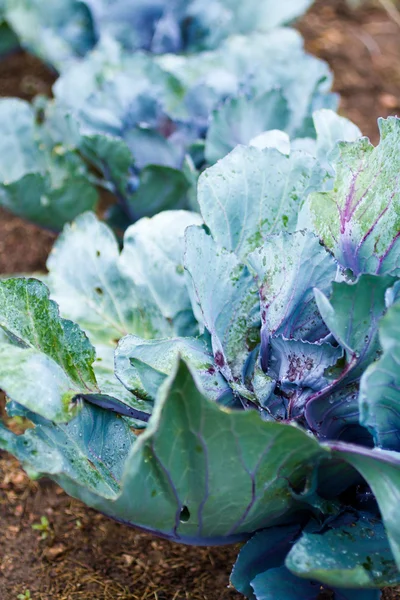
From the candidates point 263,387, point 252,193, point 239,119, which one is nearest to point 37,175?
point 239,119

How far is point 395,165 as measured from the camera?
1.47 m

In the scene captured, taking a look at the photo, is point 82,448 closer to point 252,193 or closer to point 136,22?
point 252,193

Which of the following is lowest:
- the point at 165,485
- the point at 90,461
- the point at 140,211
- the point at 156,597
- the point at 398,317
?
the point at 156,597

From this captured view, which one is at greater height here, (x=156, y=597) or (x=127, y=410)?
(x=127, y=410)

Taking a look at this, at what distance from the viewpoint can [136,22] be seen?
9.98ft

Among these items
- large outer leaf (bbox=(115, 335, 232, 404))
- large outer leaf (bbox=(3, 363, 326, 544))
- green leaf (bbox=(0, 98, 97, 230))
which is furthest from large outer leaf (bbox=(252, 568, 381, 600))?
green leaf (bbox=(0, 98, 97, 230))

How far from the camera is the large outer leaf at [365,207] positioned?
1.47 metres

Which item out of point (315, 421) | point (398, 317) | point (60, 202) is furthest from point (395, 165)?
point (60, 202)

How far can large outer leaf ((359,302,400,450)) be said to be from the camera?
1.20 meters

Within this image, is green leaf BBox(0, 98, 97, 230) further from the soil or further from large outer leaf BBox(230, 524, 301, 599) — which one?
large outer leaf BBox(230, 524, 301, 599)

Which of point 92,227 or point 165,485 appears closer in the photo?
point 165,485

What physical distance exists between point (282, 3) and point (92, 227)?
1.57 metres

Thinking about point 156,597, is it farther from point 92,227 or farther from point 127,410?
point 92,227

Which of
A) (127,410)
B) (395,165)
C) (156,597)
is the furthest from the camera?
(156,597)
